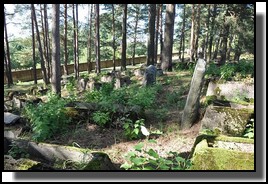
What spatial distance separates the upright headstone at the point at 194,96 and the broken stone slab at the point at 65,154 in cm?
245

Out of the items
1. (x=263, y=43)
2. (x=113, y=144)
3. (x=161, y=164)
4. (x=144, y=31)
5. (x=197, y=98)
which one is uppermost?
(x=144, y=31)

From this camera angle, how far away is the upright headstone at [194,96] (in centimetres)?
541

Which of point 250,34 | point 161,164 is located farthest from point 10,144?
point 250,34

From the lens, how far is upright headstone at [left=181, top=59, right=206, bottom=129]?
5.41 metres

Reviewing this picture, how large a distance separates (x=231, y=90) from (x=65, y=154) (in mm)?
4985

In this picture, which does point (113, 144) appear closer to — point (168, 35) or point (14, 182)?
→ point (14, 182)

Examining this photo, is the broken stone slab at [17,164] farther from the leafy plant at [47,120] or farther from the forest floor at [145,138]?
the leafy plant at [47,120]

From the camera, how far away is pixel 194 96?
5.57m

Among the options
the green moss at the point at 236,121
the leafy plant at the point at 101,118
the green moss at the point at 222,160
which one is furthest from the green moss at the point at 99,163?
the green moss at the point at 236,121

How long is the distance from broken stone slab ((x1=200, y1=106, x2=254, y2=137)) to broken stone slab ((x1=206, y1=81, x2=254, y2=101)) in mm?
2109

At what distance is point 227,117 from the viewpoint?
5.07 meters

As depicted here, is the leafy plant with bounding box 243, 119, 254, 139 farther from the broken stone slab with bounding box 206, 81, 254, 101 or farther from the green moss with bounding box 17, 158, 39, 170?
the green moss with bounding box 17, 158, 39, 170

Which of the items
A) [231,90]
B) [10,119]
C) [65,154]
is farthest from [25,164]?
[231,90]

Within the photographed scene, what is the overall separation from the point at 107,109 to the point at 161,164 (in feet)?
10.8
